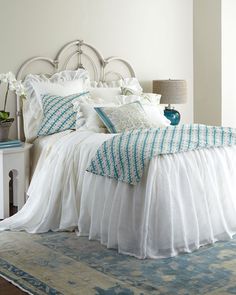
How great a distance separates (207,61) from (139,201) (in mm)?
3065

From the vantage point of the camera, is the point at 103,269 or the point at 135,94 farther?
the point at 135,94

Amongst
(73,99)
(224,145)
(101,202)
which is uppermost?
(73,99)

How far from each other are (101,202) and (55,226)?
49 cm

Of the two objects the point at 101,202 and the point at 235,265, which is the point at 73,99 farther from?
the point at 235,265

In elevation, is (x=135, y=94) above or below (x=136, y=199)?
above

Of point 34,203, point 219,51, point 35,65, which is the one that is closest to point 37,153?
point 34,203

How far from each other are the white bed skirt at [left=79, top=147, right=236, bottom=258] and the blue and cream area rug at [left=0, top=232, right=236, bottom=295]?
3.6 inches

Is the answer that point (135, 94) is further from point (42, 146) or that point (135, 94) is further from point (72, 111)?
point (42, 146)

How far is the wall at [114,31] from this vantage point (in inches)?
168

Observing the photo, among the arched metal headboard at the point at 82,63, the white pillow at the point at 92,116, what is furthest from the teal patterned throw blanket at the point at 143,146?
the arched metal headboard at the point at 82,63

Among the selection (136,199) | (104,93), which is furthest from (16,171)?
(136,199)

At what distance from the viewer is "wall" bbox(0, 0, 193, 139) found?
4.26m

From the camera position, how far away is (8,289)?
2.54 meters

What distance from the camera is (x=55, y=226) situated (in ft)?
11.8
